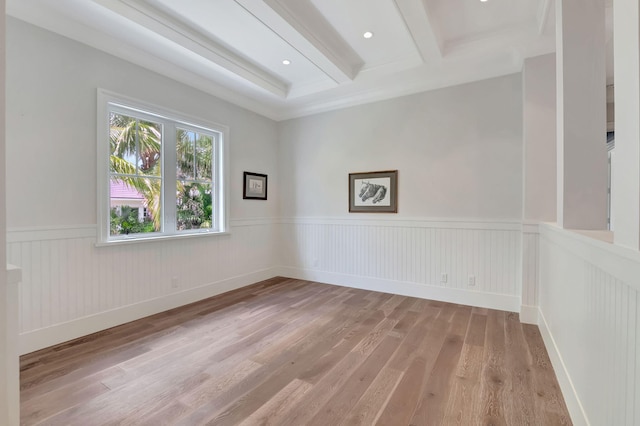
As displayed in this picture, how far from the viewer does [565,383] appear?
1.77 metres

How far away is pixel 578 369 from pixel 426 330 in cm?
130

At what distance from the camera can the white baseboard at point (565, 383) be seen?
4.87 ft

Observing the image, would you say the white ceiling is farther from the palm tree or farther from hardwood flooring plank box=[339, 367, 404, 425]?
hardwood flooring plank box=[339, 367, 404, 425]

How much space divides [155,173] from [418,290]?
11.7 feet

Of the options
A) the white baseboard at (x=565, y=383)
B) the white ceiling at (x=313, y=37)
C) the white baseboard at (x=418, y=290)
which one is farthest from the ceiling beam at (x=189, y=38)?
the white baseboard at (x=565, y=383)

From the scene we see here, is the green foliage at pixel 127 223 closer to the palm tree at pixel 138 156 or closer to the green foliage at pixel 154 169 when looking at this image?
the green foliage at pixel 154 169

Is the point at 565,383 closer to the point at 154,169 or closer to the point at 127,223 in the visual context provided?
the point at 127,223

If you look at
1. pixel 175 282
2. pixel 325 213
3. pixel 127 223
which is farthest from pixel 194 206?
pixel 325 213

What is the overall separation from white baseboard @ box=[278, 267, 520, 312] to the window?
5.42 feet

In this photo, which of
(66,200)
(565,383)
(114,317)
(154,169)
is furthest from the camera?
(154,169)

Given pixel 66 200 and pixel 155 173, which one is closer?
pixel 66 200

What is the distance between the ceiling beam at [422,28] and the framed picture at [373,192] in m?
1.48

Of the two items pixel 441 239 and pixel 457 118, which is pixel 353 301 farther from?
pixel 457 118

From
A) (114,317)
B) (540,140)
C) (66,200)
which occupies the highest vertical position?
(540,140)
